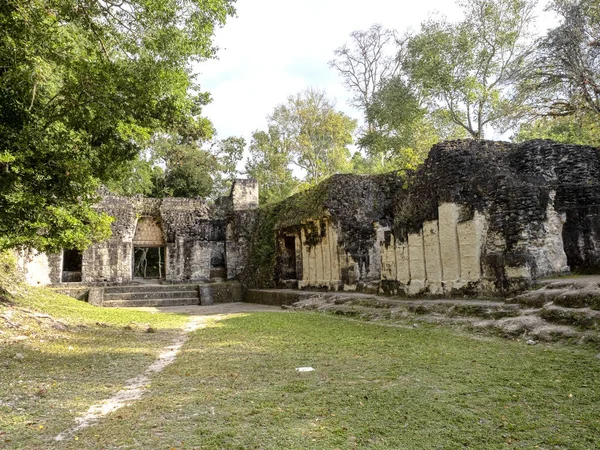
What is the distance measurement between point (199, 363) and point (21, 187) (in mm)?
3359

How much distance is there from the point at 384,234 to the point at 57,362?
308 inches

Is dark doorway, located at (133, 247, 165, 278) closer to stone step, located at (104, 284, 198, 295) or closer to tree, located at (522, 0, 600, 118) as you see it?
stone step, located at (104, 284, 198, 295)

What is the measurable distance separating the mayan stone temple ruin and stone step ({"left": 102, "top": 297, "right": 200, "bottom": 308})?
70 mm

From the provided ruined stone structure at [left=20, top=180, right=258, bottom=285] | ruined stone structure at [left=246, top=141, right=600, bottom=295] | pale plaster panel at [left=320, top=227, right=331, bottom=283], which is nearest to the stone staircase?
ruined stone structure at [left=20, top=180, right=258, bottom=285]

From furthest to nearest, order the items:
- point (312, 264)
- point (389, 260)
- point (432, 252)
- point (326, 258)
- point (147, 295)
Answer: point (147, 295) → point (312, 264) → point (326, 258) → point (389, 260) → point (432, 252)

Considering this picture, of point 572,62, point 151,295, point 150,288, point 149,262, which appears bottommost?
point 151,295

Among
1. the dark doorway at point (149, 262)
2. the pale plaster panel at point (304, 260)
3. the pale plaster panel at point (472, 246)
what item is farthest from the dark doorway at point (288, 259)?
the dark doorway at point (149, 262)

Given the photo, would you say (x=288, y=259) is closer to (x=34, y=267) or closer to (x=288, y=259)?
(x=288, y=259)

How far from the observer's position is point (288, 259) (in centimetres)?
1741

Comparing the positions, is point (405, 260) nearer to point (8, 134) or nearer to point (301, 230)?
point (301, 230)

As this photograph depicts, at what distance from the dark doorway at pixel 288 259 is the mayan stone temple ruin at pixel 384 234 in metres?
0.04

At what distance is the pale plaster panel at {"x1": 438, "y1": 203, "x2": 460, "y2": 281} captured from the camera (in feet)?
28.0

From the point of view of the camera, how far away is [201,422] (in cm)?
302

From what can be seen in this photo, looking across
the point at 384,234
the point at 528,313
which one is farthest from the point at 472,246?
the point at 384,234
